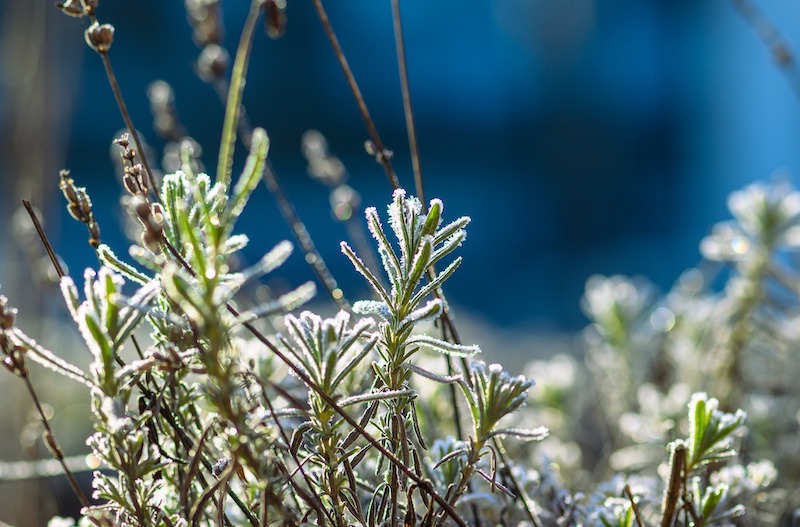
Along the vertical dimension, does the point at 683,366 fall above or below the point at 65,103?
below

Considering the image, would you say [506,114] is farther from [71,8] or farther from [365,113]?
[71,8]

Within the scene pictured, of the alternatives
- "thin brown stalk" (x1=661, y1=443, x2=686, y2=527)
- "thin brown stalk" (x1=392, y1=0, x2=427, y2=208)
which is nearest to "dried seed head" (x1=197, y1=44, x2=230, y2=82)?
"thin brown stalk" (x1=392, y1=0, x2=427, y2=208)

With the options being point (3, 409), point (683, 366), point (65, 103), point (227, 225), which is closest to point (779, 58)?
point (683, 366)

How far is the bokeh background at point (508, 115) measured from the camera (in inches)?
337

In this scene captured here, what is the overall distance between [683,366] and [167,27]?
8.60 metres

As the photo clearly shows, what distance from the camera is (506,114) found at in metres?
9.30

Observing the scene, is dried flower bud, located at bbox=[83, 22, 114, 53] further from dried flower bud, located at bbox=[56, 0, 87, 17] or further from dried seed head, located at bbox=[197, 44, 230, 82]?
dried seed head, located at bbox=[197, 44, 230, 82]

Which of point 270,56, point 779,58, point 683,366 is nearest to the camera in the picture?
point 779,58

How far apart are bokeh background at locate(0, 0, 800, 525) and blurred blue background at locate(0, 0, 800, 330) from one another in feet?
0.07

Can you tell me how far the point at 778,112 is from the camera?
9.60 meters

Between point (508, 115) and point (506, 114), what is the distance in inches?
1.1

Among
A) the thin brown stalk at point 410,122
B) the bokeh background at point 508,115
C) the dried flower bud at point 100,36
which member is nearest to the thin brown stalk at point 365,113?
the thin brown stalk at point 410,122

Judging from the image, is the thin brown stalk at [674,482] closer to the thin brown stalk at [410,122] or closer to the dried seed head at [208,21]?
the thin brown stalk at [410,122]

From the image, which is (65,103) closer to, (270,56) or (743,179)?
(270,56)
